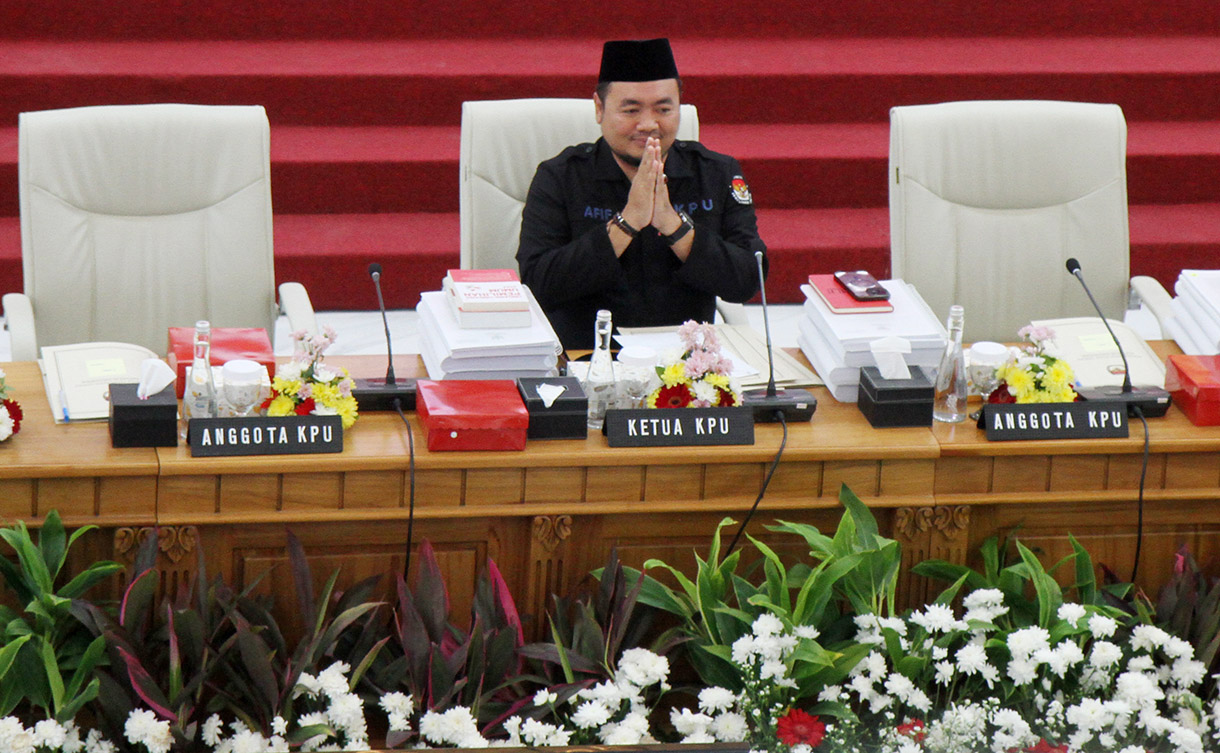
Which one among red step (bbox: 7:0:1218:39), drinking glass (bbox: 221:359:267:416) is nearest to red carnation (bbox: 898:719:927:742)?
drinking glass (bbox: 221:359:267:416)

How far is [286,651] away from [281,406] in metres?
0.33

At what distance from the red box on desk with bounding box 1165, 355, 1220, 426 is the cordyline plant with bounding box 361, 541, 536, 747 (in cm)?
107

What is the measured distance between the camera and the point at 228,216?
274cm

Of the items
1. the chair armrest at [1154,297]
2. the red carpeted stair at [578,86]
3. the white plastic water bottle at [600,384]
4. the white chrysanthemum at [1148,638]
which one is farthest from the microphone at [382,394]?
the red carpeted stair at [578,86]

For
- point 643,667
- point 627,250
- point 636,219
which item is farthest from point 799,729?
point 627,250

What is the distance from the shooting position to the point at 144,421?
6.21ft

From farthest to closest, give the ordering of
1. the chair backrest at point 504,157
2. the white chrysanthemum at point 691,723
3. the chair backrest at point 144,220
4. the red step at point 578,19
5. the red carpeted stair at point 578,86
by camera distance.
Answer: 1. the red step at point 578,19
2. the red carpeted stair at point 578,86
3. the chair backrest at point 504,157
4. the chair backrest at point 144,220
5. the white chrysanthemum at point 691,723

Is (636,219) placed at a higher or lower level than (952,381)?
higher

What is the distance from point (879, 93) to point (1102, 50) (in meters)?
0.79

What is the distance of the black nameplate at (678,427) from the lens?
6.51 feet

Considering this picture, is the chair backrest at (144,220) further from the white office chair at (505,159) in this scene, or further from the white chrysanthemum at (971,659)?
the white chrysanthemum at (971,659)

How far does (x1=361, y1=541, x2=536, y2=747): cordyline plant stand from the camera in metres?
1.81

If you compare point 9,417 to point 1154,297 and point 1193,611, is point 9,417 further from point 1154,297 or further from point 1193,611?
point 1154,297

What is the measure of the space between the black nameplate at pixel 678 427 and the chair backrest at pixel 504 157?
89 cm
